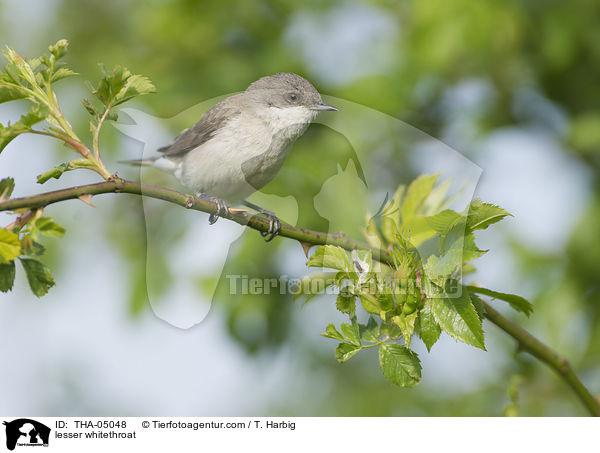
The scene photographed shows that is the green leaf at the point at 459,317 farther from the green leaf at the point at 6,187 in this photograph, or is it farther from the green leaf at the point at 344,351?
the green leaf at the point at 6,187

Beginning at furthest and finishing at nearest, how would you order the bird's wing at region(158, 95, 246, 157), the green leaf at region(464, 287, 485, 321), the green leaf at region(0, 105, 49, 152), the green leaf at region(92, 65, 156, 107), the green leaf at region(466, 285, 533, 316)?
the bird's wing at region(158, 95, 246, 157)
the green leaf at region(466, 285, 533, 316)
the green leaf at region(464, 287, 485, 321)
the green leaf at region(92, 65, 156, 107)
the green leaf at region(0, 105, 49, 152)

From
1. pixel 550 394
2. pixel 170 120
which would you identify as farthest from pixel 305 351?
pixel 170 120

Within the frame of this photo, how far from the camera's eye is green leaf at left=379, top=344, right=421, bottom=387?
4.82 ft

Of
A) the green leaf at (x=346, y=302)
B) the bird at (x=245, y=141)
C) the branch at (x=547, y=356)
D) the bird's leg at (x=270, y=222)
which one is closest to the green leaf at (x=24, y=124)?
the bird at (x=245, y=141)

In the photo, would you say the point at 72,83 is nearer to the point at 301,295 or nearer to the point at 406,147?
the point at 406,147

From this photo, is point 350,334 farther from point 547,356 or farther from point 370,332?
point 547,356

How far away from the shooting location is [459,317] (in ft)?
4.90

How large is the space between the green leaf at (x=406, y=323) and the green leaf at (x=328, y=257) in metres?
0.20

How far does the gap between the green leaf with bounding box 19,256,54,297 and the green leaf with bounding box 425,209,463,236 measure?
0.92m

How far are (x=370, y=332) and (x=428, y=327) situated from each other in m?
0.16

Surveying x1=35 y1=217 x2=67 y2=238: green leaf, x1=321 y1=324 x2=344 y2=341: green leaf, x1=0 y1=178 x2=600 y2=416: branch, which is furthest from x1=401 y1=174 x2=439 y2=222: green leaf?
x1=35 y1=217 x2=67 y2=238: green leaf

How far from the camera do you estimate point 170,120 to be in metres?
1.93

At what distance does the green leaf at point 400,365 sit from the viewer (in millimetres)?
1470

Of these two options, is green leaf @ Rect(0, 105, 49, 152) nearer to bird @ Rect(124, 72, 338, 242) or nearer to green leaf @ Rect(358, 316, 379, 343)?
bird @ Rect(124, 72, 338, 242)
